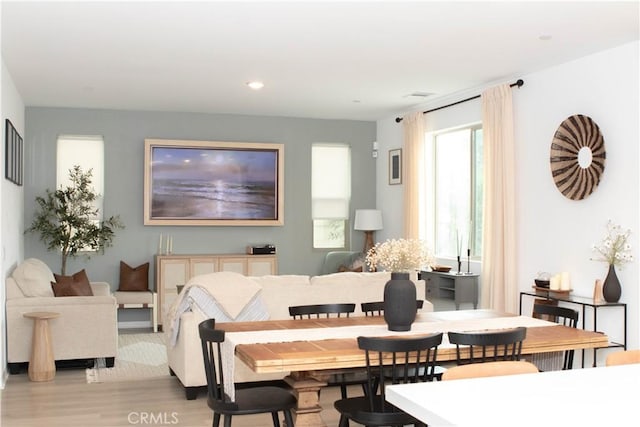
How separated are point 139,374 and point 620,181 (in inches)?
175

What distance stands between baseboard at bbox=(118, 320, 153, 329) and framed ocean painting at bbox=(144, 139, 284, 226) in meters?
1.29

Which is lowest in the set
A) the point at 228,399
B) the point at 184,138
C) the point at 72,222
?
the point at 228,399

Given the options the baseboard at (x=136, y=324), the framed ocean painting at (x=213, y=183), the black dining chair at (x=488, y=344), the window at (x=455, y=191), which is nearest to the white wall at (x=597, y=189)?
the window at (x=455, y=191)

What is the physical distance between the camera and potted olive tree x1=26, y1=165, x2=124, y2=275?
8.90 metres

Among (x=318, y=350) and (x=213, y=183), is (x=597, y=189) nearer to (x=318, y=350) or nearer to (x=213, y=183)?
(x=318, y=350)

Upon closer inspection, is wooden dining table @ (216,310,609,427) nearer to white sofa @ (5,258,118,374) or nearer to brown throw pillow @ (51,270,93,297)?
white sofa @ (5,258,118,374)

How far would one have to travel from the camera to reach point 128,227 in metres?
9.59

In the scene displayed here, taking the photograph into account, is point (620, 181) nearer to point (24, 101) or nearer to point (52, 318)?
point (52, 318)

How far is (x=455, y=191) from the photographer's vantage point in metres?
8.79

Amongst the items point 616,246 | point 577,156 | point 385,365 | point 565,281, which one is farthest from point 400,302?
point 577,156

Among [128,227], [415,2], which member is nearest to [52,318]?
[128,227]

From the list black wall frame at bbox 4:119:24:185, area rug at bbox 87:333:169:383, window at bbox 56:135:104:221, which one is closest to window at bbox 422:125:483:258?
area rug at bbox 87:333:169:383

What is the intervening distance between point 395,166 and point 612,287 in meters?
4.54

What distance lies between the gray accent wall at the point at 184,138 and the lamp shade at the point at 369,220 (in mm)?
459
